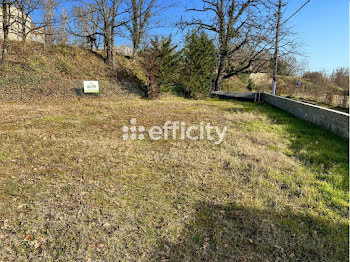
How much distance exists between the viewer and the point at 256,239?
2.25m

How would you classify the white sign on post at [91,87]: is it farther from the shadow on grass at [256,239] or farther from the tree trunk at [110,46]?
the shadow on grass at [256,239]

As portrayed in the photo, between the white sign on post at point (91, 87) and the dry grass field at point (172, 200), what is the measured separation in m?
8.93

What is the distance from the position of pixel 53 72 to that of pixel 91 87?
11.4ft

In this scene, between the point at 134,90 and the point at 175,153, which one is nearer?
the point at 175,153

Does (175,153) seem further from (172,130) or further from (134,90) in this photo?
(134,90)

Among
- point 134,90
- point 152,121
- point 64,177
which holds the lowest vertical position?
point 64,177

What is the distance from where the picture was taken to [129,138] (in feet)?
18.9

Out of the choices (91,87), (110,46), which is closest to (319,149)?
(91,87)

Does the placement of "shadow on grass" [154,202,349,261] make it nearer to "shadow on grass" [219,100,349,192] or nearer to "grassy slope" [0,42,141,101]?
"shadow on grass" [219,100,349,192]

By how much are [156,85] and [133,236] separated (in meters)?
14.2

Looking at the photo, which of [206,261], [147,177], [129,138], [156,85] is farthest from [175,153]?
[156,85]

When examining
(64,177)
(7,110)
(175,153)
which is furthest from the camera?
(7,110)

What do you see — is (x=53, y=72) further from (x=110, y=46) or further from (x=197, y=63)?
(x=197, y=63)

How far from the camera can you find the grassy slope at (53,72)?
12.3 meters
